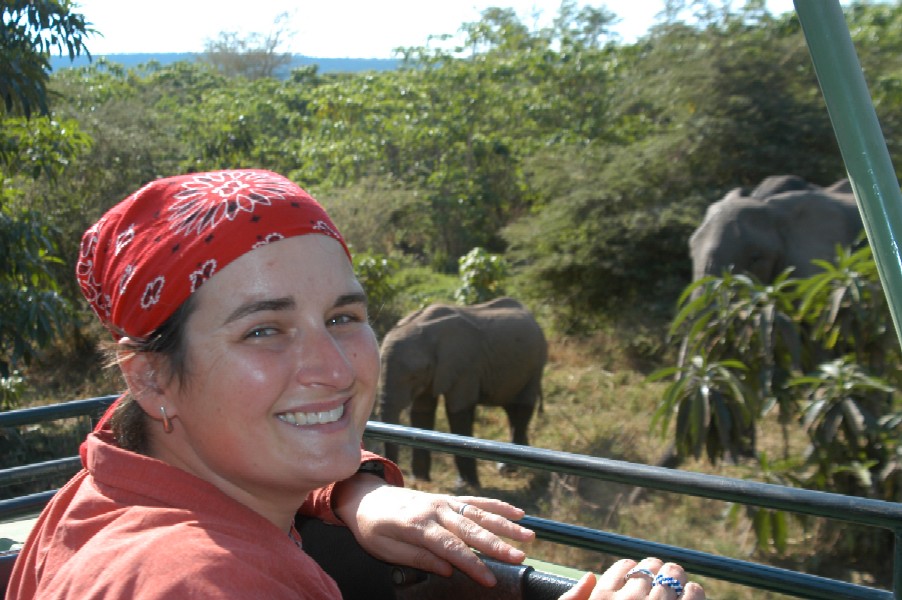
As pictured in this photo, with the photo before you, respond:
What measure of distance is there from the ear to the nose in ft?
0.63

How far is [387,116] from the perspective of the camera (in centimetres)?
1798

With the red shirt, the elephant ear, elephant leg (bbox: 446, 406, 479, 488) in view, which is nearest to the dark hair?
the red shirt

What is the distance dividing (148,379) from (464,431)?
689cm

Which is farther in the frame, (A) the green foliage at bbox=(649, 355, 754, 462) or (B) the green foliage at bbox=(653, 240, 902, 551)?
(A) the green foliage at bbox=(649, 355, 754, 462)

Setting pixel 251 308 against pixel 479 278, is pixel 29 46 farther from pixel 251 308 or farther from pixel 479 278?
pixel 479 278

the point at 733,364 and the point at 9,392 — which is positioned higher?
the point at 733,364

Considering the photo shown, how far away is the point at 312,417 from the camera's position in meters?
1.25

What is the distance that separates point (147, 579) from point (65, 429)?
816 cm

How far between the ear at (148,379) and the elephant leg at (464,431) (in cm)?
627

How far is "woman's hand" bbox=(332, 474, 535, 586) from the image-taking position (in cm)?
147

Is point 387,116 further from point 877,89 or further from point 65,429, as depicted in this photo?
point 65,429

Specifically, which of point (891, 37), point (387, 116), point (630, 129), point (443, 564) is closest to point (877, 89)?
point (891, 37)

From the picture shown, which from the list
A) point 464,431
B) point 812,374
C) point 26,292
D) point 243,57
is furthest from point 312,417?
point 243,57

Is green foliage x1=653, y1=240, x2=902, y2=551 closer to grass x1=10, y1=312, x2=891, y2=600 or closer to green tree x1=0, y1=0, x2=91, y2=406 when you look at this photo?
grass x1=10, y1=312, x2=891, y2=600
